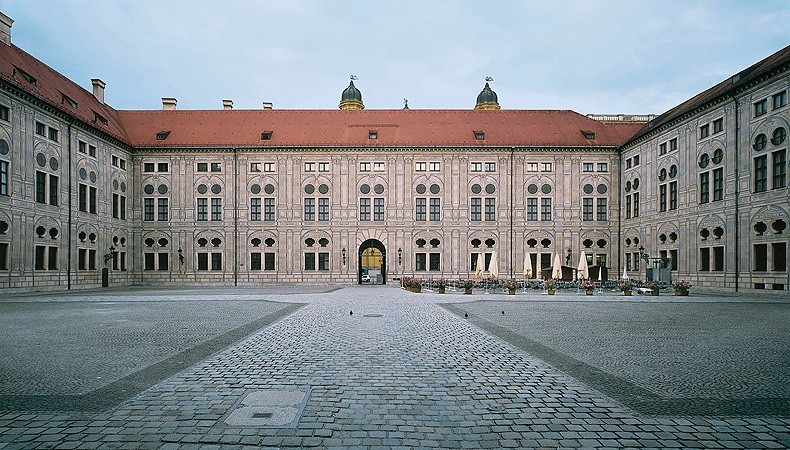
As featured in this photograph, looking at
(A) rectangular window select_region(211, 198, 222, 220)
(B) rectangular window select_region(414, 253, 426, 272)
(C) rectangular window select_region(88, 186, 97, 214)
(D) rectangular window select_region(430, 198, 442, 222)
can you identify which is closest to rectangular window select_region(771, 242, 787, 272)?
(D) rectangular window select_region(430, 198, 442, 222)

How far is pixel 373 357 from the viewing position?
10125 millimetres

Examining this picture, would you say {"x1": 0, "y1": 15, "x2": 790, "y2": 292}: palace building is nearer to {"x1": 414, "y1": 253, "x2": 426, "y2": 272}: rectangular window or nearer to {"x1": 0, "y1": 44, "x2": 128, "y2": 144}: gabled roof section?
{"x1": 414, "y1": 253, "x2": 426, "y2": 272}: rectangular window

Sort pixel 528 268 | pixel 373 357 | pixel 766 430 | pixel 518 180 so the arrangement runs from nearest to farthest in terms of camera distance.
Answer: pixel 766 430
pixel 373 357
pixel 528 268
pixel 518 180

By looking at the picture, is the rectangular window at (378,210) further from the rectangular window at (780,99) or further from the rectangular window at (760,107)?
the rectangular window at (780,99)

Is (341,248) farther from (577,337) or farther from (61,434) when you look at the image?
(61,434)

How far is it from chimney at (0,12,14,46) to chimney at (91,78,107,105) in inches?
420

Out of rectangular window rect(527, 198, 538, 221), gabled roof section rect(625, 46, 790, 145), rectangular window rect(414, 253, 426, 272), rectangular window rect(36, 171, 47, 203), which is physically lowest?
rectangular window rect(414, 253, 426, 272)

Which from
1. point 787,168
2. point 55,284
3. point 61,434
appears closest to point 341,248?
point 55,284

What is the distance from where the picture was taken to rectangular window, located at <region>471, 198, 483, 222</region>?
51.3 meters

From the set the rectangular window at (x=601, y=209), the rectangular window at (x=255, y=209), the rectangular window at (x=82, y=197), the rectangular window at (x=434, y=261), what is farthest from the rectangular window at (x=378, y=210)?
the rectangular window at (x=82, y=197)

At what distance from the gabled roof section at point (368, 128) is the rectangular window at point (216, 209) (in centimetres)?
548

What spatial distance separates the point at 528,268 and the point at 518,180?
42.5 feet

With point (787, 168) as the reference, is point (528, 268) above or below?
below

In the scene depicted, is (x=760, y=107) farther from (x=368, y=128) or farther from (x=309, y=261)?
(x=309, y=261)
